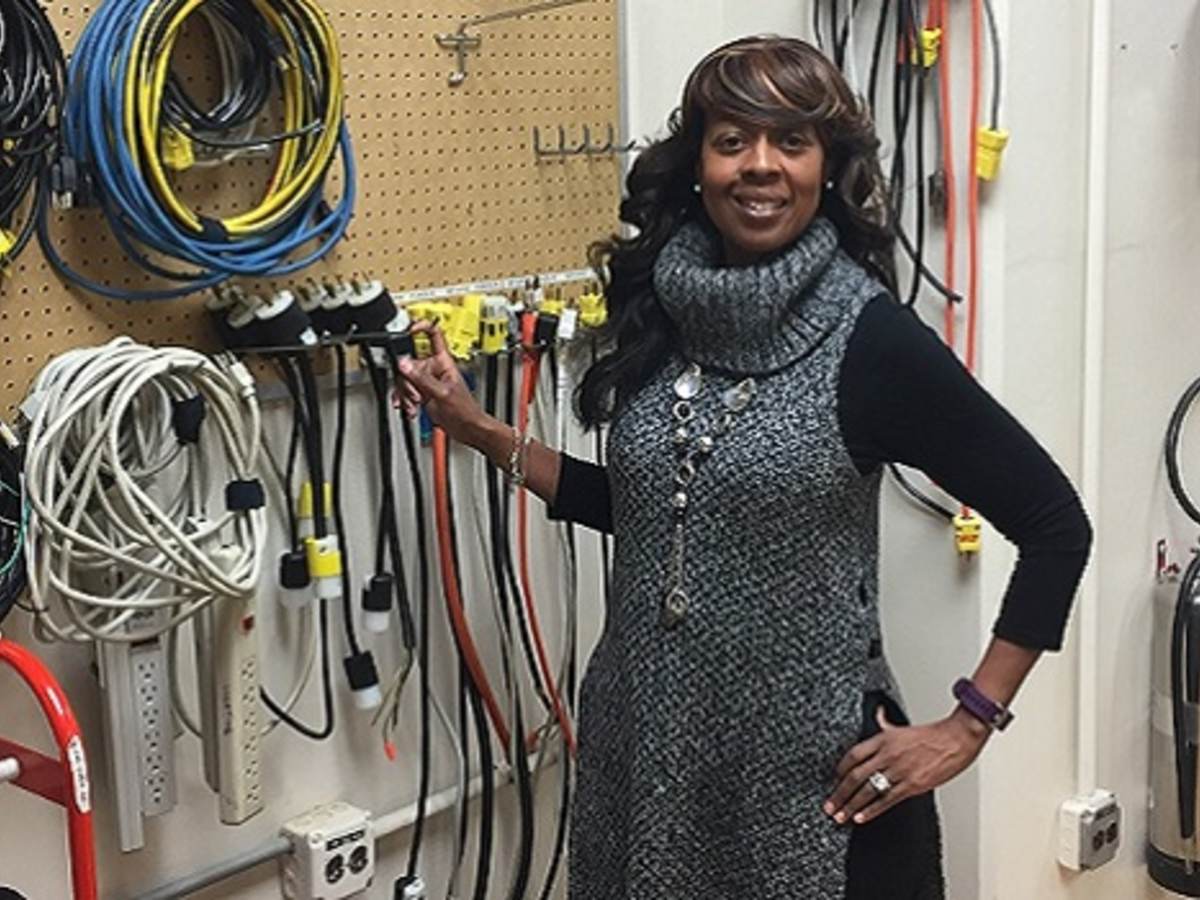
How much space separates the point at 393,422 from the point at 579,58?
0.67 meters

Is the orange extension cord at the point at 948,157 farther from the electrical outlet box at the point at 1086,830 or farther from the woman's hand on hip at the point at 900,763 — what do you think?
the electrical outlet box at the point at 1086,830

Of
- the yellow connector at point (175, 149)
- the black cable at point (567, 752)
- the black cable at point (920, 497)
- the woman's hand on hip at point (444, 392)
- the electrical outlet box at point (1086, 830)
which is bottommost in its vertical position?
the electrical outlet box at point (1086, 830)

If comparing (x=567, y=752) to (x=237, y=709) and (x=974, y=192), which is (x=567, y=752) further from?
(x=974, y=192)

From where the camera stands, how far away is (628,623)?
184 centimetres

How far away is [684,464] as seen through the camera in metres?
1.79

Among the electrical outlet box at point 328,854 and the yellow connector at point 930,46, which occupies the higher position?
the yellow connector at point 930,46

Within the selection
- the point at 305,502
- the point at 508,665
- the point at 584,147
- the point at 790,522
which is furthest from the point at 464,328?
the point at 790,522

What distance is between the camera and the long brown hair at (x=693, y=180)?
178 cm

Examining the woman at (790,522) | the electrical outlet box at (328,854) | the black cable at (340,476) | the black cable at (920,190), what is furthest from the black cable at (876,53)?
the electrical outlet box at (328,854)

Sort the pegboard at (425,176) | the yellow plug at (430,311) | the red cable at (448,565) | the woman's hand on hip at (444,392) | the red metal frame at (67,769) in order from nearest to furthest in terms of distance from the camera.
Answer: the red metal frame at (67,769) < the pegboard at (425,176) < the woman's hand on hip at (444,392) < the yellow plug at (430,311) < the red cable at (448,565)

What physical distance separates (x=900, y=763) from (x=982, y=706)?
11 centimetres

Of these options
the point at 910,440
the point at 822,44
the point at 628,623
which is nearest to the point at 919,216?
the point at 822,44

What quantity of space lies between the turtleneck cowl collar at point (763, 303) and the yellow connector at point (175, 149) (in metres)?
0.58

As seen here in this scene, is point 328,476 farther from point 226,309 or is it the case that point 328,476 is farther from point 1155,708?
point 1155,708
